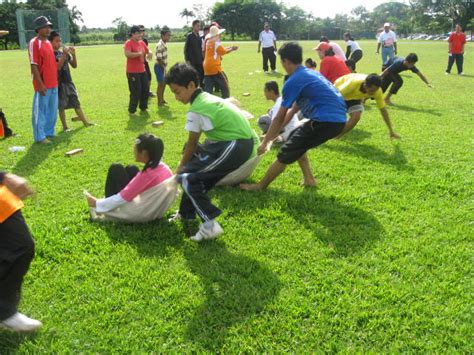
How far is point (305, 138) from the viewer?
14.7ft

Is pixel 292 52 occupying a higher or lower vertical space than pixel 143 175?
higher

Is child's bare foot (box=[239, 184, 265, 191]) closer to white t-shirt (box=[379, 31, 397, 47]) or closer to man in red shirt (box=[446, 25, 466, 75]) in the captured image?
white t-shirt (box=[379, 31, 397, 47])

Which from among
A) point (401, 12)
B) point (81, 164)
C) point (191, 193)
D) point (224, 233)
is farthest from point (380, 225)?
point (401, 12)

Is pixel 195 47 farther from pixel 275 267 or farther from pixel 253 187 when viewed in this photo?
pixel 275 267

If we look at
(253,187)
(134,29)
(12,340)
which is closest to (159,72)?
(134,29)

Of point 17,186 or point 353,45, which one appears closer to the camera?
point 17,186

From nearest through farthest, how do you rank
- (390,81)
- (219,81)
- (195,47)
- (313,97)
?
1. (313,97)
2. (219,81)
3. (390,81)
4. (195,47)

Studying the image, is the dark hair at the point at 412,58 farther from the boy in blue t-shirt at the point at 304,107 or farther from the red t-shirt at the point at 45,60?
the red t-shirt at the point at 45,60

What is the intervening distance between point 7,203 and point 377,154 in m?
5.16

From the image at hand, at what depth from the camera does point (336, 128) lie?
455cm

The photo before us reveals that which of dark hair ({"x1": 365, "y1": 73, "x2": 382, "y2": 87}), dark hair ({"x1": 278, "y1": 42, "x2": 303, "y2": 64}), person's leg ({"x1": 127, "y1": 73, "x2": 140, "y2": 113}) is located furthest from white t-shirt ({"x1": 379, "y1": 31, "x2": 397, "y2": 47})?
dark hair ({"x1": 278, "y1": 42, "x2": 303, "y2": 64})

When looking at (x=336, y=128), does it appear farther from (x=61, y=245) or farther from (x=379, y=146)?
(x=61, y=245)

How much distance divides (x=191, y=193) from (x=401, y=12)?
150m

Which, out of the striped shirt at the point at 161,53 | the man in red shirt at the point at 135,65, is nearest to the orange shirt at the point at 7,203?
the man in red shirt at the point at 135,65
